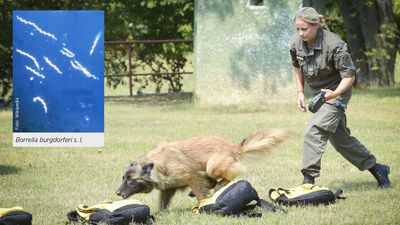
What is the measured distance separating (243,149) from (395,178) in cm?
256

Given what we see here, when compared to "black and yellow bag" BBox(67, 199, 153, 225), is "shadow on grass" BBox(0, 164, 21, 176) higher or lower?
lower

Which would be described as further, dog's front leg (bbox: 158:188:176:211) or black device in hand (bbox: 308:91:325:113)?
black device in hand (bbox: 308:91:325:113)

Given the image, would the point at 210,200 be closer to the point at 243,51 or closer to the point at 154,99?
→ the point at 243,51

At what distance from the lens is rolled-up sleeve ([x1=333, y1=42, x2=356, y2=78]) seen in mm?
8823

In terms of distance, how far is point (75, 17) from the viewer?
469 inches

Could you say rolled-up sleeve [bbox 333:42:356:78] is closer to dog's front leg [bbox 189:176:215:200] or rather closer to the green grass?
the green grass

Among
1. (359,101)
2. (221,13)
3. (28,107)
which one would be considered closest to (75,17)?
(28,107)

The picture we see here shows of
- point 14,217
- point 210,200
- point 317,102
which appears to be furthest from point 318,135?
point 14,217

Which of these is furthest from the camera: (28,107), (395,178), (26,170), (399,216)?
(28,107)

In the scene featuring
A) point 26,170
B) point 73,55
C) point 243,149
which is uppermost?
point 73,55

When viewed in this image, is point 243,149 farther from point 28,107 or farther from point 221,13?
point 221,13
